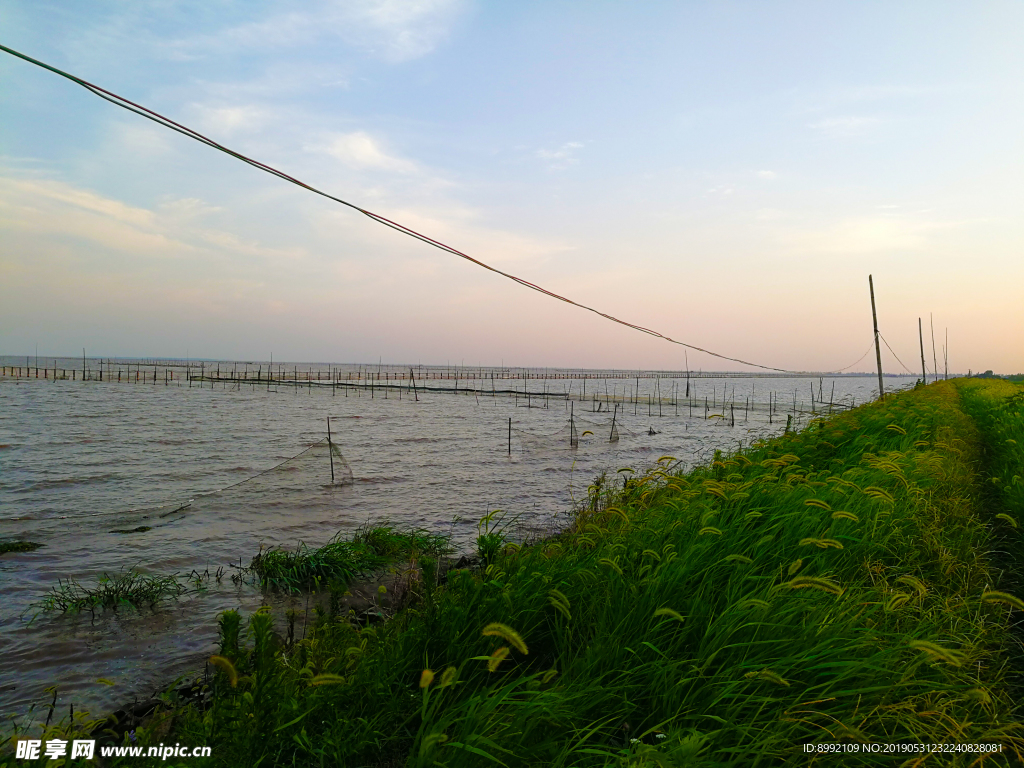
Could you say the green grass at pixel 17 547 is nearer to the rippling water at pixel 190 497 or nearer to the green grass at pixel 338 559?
the rippling water at pixel 190 497

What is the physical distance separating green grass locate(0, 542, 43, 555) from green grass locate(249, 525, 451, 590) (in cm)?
365

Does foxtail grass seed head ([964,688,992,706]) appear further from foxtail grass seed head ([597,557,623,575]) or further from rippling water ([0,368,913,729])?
rippling water ([0,368,913,729])

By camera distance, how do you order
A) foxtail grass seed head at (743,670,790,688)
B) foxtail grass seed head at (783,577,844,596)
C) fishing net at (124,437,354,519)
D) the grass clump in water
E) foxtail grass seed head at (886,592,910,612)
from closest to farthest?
foxtail grass seed head at (743,670,790,688)
foxtail grass seed head at (783,577,844,596)
foxtail grass seed head at (886,592,910,612)
the grass clump in water
fishing net at (124,437,354,519)

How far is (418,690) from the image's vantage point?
2.53 meters

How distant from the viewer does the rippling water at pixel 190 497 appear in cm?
549

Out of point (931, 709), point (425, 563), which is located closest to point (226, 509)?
point (425, 563)

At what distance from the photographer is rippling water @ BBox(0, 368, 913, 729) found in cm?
549

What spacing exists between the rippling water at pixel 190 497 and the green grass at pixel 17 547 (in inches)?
8.7

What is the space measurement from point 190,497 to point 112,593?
6.23 m

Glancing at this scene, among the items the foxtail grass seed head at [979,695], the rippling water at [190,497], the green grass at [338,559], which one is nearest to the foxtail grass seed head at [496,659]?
the foxtail grass seed head at [979,695]

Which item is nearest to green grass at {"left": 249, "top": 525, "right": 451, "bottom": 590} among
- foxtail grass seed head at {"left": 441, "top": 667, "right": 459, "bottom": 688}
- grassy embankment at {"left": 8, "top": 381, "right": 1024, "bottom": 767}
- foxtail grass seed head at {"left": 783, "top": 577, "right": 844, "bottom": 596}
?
grassy embankment at {"left": 8, "top": 381, "right": 1024, "bottom": 767}

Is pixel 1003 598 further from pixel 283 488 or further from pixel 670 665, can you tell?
pixel 283 488

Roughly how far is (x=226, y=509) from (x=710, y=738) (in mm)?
11195

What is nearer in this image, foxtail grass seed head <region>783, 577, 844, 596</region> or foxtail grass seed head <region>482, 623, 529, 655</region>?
foxtail grass seed head <region>482, 623, 529, 655</region>
